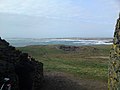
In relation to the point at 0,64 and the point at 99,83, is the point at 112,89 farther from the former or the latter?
the point at 99,83

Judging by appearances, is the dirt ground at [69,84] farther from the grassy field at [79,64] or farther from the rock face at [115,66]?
the rock face at [115,66]

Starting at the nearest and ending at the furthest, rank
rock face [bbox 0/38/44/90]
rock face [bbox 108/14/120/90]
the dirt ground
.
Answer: rock face [bbox 108/14/120/90]
rock face [bbox 0/38/44/90]
the dirt ground

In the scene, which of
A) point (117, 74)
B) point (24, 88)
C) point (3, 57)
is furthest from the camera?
point (24, 88)

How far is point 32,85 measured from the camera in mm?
20781

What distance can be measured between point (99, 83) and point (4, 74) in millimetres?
13022

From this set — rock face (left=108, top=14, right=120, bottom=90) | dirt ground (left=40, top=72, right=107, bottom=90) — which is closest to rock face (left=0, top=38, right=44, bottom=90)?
dirt ground (left=40, top=72, right=107, bottom=90)

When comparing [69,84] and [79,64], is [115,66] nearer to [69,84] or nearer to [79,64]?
[69,84]

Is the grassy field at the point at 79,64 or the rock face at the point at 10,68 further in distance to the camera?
the grassy field at the point at 79,64

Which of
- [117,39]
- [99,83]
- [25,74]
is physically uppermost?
[117,39]

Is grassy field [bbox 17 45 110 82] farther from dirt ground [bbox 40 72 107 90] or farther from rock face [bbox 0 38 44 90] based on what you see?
rock face [bbox 0 38 44 90]

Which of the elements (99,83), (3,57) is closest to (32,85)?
(3,57)

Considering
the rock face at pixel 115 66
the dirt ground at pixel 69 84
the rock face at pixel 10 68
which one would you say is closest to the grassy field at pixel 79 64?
the dirt ground at pixel 69 84

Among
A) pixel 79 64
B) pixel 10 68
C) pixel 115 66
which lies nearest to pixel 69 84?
pixel 10 68

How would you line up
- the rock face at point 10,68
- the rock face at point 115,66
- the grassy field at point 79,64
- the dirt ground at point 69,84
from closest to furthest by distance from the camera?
1. the rock face at point 115,66
2. the rock face at point 10,68
3. the dirt ground at point 69,84
4. the grassy field at point 79,64
